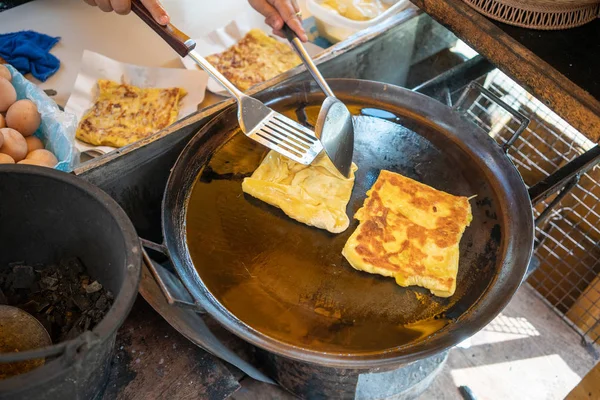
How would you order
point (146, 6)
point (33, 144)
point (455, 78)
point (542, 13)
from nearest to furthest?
1. point (146, 6)
2. point (542, 13)
3. point (33, 144)
4. point (455, 78)

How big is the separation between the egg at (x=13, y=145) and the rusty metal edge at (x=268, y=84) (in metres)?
0.41

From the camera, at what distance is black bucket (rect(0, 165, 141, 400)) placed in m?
1.14

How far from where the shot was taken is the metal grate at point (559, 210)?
11.0 ft

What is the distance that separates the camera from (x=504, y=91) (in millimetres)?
3543

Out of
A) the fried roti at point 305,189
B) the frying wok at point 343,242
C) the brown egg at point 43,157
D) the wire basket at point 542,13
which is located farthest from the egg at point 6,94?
the wire basket at point 542,13

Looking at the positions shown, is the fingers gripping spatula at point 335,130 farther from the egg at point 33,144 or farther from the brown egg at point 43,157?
the egg at point 33,144

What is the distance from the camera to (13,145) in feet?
7.43

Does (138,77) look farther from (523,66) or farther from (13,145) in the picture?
(523,66)

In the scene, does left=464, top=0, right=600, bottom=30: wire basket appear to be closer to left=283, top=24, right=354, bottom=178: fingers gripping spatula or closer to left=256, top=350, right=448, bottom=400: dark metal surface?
left=283, top=24, right=354, bottom=178: fingers gripping spatula

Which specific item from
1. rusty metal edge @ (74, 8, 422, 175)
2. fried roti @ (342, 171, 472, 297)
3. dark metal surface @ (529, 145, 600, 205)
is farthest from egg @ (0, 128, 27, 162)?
dark metal surface @ (529, 145, 600, 205)

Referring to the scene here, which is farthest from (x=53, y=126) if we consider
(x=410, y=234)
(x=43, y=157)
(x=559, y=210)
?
(x=559, y=210)

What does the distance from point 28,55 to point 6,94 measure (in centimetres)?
73

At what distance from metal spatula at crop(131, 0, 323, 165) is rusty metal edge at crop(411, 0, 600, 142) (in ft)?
2.95

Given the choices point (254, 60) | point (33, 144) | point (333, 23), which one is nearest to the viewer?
point (33, 144)
